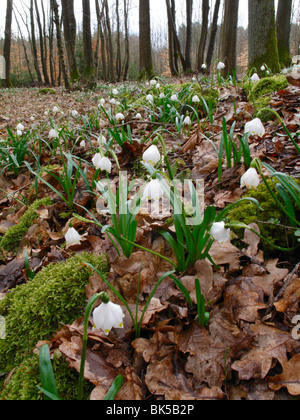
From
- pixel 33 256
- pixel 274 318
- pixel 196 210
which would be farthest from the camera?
pixel 33 256

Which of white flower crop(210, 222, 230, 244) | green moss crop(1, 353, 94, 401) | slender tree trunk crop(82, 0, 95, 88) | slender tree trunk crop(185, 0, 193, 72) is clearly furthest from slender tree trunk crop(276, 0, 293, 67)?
green moss crop(1, 353, 94, 401)

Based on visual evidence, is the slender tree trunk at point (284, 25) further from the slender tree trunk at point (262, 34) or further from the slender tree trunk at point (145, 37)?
the slender tree trunk at point (145, 37)

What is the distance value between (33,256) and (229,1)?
8.77 m

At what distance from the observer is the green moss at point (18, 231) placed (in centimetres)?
235

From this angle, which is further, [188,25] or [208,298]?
[188,25]

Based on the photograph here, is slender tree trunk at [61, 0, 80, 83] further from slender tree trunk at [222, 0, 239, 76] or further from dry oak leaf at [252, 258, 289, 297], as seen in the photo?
dry oak leaf at [252, 258, 289, 297]

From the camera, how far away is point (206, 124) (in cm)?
347

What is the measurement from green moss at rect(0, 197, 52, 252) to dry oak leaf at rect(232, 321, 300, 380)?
1.99 meters

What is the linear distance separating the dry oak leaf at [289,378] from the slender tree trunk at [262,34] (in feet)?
19.2

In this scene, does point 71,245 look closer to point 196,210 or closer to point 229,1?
point 196,210

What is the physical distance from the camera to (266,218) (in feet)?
5.02

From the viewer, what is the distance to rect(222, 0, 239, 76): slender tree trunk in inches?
286

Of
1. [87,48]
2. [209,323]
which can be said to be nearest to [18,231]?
[209,323]
